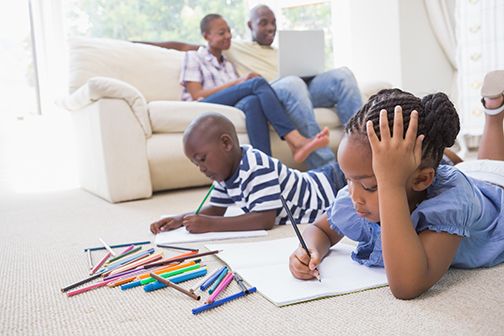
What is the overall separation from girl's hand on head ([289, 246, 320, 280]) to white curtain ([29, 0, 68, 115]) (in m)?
3.08

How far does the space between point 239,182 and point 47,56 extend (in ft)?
9.04

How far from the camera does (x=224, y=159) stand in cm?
119

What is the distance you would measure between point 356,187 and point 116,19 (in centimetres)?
345

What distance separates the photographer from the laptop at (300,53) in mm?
2236

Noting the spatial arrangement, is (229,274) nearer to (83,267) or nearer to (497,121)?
(83,267)

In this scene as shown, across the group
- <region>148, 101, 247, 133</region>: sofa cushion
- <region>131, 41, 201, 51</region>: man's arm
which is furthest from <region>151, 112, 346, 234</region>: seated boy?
<region>131, 41, 201, 51</region>: man's arm

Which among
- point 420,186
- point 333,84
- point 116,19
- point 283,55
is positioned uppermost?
point 116,19

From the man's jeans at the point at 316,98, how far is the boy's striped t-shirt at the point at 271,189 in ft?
2.45

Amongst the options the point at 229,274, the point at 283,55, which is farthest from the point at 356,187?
the point at 283,55

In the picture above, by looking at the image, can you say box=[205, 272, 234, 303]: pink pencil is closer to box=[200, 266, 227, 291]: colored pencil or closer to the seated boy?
box=[200, 266, 227, 291]: colored pencil

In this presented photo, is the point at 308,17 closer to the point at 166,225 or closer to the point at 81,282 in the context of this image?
the point at 166,225

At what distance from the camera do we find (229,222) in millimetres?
1169

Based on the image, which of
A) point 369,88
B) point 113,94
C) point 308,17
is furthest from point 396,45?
point 113,94

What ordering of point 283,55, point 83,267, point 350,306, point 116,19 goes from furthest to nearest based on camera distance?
point 116,19, point 283,55, point 83,267, point 350,306
